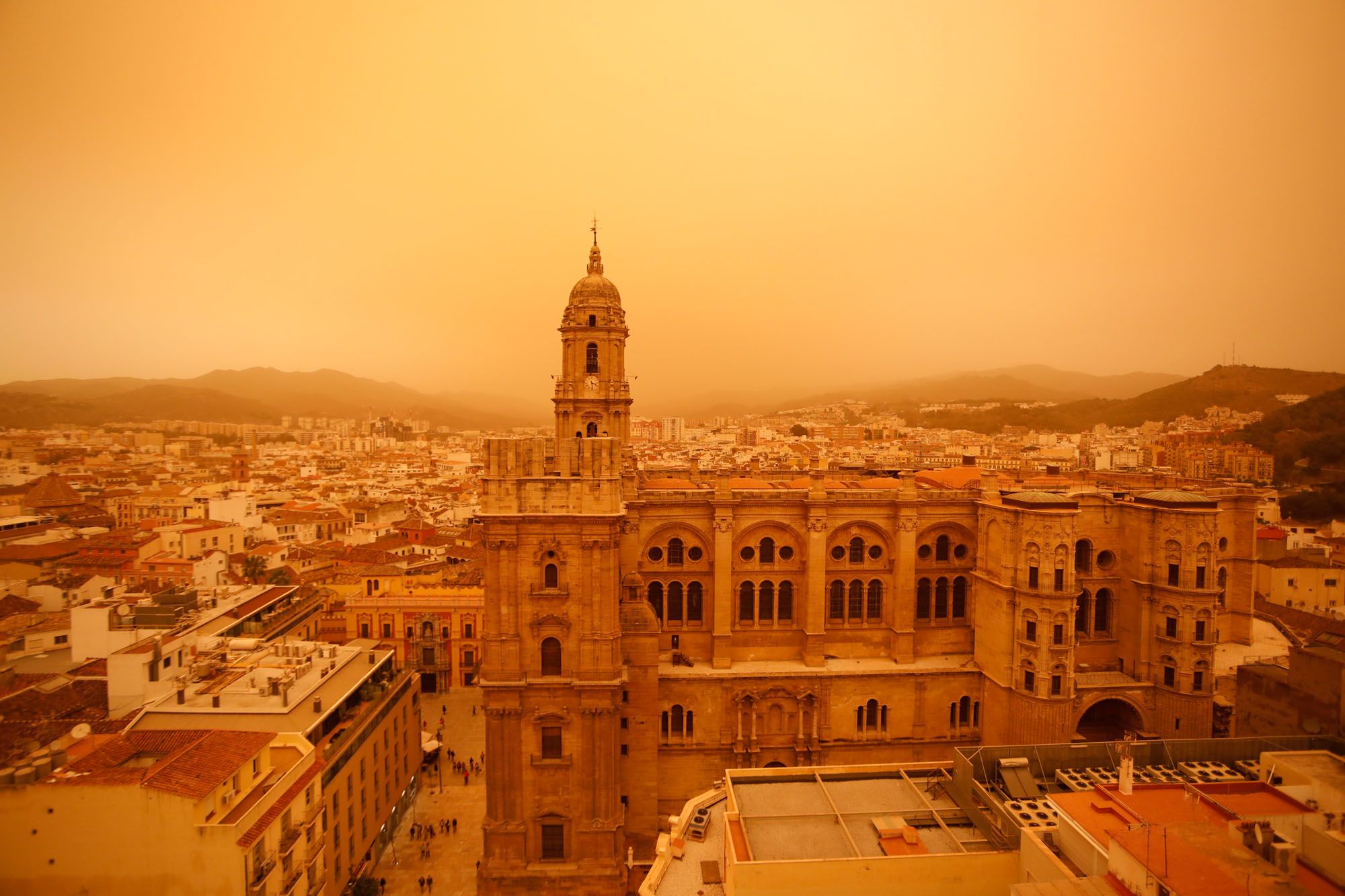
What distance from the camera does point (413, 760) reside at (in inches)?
1267

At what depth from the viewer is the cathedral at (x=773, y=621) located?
2483cm

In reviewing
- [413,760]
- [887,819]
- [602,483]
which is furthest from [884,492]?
[413,760]

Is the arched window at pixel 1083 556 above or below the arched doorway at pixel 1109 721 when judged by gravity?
above

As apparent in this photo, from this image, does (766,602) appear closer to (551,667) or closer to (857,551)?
(857,551)

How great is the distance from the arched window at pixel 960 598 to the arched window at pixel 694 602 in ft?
37.8

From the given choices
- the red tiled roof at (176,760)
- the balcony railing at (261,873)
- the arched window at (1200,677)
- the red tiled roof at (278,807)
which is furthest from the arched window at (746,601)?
the balcony railing at (261,873)

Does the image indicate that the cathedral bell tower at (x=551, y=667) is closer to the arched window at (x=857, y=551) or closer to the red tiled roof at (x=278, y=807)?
the red tiled roof at (x=278, y=807)

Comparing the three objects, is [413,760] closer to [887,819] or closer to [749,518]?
[749,518]

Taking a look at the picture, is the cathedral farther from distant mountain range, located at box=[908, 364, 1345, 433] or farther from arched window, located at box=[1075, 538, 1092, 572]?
distant mountain range, located at box=[908, 364, 1345, 433]

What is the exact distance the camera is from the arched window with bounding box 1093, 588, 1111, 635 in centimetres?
3100

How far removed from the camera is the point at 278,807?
18344 mm

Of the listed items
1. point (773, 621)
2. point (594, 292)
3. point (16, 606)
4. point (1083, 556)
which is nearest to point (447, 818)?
point (773, 621)

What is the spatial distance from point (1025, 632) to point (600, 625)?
A: 1689 centimetres

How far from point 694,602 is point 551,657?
7.72 meters
